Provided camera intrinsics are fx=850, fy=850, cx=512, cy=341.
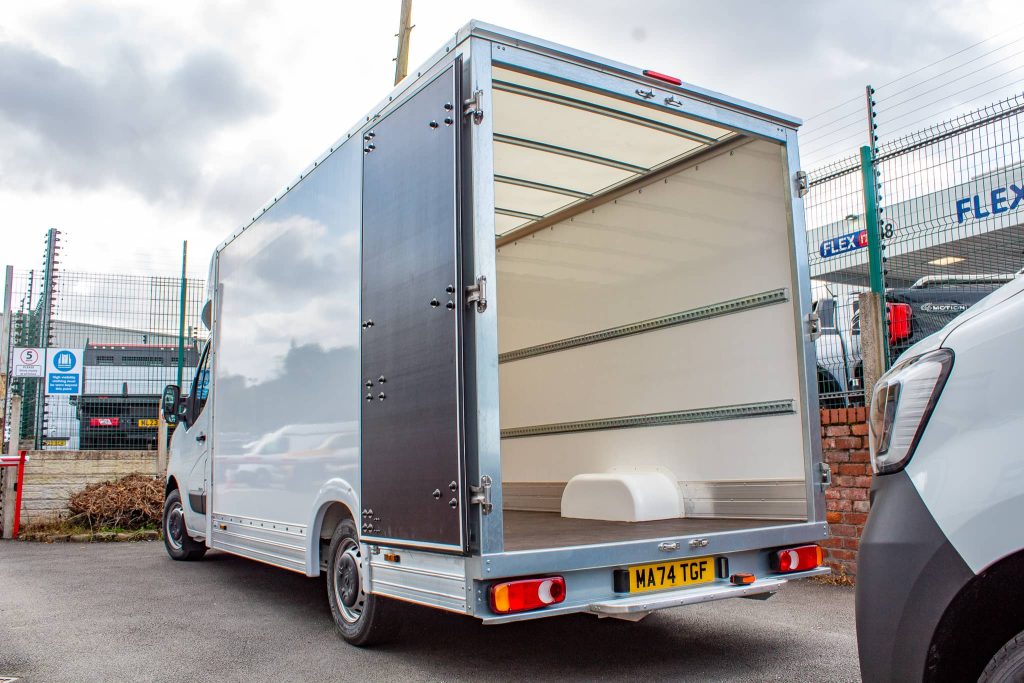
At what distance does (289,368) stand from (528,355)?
233cm

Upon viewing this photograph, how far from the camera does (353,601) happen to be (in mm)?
4367

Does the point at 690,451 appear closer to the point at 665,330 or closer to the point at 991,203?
the point at 665,330

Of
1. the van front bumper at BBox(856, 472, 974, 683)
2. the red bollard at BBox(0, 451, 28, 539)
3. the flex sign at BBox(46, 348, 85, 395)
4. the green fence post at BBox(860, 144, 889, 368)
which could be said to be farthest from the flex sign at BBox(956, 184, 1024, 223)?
the flex sign at BBox(46, 348, 85, 395)

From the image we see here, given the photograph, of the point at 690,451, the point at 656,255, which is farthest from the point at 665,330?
the point at 690,451

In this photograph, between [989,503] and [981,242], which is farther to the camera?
[981,242]

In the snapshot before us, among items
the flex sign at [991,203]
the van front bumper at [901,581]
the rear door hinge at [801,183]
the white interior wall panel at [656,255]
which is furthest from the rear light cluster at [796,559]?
the flex sign at [991,203]

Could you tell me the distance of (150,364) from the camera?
12.0 meters

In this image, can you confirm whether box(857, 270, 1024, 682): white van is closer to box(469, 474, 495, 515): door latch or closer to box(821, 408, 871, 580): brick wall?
box(469, 474, 495, 515): door latch

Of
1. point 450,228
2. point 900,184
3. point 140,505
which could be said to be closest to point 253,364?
point 450,228

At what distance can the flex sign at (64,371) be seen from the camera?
37.8ft

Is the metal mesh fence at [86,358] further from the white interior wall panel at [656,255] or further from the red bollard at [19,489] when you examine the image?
the white interior wall panel at [656,255]

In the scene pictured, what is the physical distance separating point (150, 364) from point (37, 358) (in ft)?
4.61

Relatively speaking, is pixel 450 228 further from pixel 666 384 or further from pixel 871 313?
pixel 871 313

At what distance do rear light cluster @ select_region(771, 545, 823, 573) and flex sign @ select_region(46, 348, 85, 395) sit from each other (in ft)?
34.1
